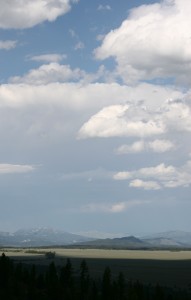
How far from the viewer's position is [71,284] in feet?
544

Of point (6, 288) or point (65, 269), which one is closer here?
point (6, 288)

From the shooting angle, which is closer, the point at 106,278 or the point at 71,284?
the point at 106,278

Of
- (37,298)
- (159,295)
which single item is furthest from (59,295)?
(159,295)

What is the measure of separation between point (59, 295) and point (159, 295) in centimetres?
2786

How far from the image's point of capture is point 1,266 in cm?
16338

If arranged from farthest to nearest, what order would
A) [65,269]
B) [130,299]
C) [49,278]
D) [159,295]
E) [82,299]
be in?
[65,269] < [49,278] < [82,299] < [159,295] < [130,299]

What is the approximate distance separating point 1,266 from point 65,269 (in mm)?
22038

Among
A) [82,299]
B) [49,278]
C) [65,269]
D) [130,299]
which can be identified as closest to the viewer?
[130,299]

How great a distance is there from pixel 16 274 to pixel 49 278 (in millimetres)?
15155

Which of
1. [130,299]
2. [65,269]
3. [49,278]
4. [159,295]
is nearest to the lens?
[130,299]

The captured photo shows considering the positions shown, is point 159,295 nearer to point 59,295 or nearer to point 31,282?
point 59,295

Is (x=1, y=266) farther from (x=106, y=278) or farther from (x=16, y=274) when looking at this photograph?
(x=106, y=278)

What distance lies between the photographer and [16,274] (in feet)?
553

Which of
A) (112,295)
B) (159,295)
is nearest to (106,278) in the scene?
(112,295)
